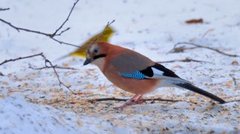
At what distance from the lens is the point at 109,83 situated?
23.0 ft

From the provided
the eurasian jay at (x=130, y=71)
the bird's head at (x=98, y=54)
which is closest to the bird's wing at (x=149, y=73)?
the eurasian jay at (x=130, y=71)

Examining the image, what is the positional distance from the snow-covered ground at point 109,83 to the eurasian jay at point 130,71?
0.19m

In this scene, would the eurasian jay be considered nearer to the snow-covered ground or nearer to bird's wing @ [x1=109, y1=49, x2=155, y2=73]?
bird's wing @ [x1=109, y1=49, x2=155, y2=73]

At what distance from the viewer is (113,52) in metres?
5.42

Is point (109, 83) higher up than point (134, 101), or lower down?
lower down

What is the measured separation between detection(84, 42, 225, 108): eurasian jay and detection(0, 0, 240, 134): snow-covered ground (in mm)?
194

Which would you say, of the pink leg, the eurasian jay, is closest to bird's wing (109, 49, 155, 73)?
the eurasian jay

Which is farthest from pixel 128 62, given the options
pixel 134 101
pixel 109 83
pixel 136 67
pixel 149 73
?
pixel 109 83

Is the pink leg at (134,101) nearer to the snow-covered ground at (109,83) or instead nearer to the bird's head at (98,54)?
the snow-covered ground at (109,83)

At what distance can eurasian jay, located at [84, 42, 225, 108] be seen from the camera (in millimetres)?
5324

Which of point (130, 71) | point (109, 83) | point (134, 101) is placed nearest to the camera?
point (130, 71)

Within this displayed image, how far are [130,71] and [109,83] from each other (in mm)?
1702

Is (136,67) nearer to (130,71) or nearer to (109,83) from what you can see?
(130,71)

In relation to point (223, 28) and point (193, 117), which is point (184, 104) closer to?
point (193, 117)
